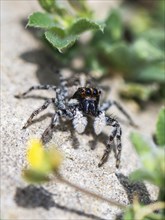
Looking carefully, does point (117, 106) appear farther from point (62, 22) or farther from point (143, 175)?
point (143, 175)

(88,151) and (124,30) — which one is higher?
(124,30)

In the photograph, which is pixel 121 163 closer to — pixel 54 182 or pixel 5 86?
pixel 54 182

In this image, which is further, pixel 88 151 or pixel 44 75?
pixel 44 75

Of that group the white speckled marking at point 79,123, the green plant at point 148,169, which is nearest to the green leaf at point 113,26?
the white speckled marking at point 79,123

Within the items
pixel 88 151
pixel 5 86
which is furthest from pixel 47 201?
pixel 5 86

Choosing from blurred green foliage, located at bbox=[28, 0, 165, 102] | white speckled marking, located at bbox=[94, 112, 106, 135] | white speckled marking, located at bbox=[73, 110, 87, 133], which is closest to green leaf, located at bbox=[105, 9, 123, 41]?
blurred green foliage, located at bbox=[28, 0, 165, 102]
